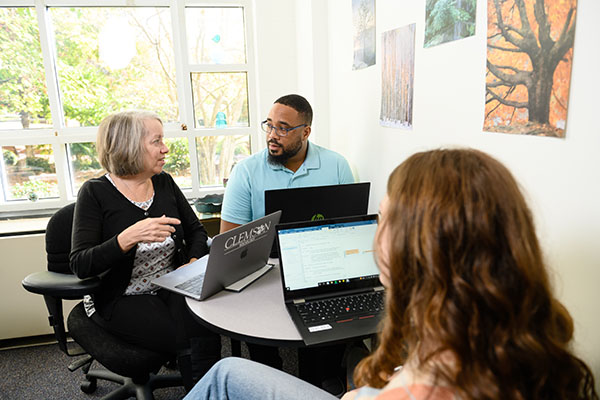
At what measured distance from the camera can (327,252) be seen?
4.24ft

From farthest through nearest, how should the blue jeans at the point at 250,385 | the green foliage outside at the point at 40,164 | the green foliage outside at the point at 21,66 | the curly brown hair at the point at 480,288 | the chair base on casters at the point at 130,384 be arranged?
the green foliage outside at the point at 40,164 → the green foliage outside at the point at 21,66 → the chair base on casters at the point at 130,384 → the blue jeans at the point at 250,385 → the curly brown hair at the point at 480,288

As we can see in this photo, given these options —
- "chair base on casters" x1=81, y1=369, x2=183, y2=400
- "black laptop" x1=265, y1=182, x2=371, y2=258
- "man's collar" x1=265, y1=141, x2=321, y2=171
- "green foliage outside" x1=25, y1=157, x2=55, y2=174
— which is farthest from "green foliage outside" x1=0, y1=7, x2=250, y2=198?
"black laptop" x1=265, y1=182, x2=371, y2=258

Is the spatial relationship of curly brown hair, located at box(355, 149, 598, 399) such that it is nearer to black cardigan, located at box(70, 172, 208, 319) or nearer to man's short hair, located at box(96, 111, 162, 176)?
black cardigan, located at box(70, 172, 208, 319)

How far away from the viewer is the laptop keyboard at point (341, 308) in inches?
46.6

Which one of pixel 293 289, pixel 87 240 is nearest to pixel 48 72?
pixel 87 240

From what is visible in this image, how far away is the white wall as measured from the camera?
0.88m

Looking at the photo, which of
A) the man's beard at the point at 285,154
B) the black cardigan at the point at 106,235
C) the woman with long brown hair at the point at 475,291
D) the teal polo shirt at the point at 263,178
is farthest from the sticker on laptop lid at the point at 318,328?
the man's beard at the point at 285,154

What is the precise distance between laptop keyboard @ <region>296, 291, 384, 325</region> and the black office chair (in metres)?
0.72

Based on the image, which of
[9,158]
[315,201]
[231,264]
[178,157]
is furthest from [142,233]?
[9,158]

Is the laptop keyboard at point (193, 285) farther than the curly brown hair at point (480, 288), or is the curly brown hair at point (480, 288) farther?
the laptop keyboard at point (193, 285)

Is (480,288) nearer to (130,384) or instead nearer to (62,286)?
(62,286)

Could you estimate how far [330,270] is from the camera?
130cm

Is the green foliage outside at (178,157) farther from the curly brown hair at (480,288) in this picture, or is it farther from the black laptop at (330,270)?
the curly brown hair at (480,288)

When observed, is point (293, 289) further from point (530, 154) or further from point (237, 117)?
point (237, 117)
